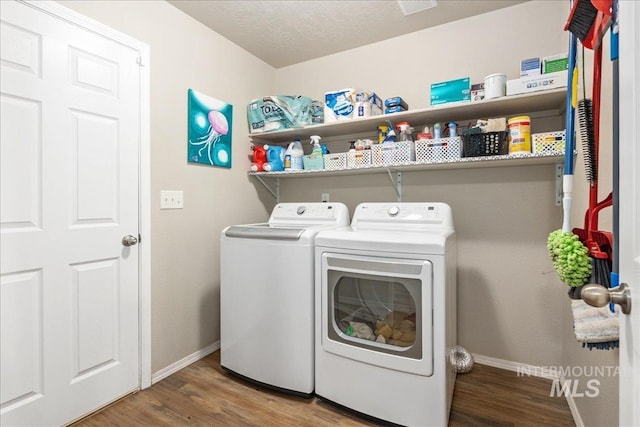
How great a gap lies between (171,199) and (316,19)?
5.25 feet

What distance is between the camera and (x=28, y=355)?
1.45 m

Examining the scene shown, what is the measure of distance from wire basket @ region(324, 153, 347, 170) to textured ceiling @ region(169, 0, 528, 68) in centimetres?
93

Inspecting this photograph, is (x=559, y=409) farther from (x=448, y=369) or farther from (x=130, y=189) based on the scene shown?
(x=130, y=189)

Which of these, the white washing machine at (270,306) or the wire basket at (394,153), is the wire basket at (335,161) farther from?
the white washing machine at (270,306)

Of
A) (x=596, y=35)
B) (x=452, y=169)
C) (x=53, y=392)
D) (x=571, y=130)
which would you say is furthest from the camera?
(x=452, y=169)

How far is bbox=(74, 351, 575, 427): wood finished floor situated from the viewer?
160cm

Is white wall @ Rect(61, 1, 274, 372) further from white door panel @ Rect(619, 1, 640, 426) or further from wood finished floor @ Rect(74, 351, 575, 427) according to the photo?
white door panel @ Rect(619, 1, 640, 426)

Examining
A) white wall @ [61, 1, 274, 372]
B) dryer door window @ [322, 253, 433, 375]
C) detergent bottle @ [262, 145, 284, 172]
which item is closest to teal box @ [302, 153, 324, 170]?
detergent bottle @ [262, 145, 284, 172]

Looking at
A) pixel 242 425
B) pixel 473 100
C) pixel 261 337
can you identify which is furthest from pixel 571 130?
pixel 242 425

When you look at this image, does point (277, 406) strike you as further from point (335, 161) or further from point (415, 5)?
point (415, 5)

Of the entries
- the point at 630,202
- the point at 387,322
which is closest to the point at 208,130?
the point at 387,322

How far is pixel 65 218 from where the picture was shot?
1.57 m

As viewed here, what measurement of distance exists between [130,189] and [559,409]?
269 centimetres

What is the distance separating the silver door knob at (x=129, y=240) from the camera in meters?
1.81
